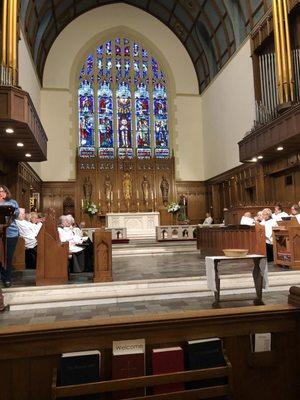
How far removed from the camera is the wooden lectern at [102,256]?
5.80 meters

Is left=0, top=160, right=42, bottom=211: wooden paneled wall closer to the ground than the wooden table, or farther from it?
farther from it

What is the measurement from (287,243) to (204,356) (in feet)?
18.4

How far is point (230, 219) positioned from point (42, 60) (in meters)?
11.5

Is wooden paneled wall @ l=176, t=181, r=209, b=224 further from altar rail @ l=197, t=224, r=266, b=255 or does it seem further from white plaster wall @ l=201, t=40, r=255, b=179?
altar rail @ l=197, t=224, r=266, b=255

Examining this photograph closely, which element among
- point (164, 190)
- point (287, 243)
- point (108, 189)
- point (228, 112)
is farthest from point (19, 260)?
point (164, 190)

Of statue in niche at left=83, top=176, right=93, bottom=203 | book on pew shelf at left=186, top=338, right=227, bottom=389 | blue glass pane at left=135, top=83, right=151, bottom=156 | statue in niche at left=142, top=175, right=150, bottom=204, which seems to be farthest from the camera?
blue glass pane at left=135, top=83, right=151, bottom=156

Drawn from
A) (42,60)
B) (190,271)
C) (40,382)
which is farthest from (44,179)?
(40,382)

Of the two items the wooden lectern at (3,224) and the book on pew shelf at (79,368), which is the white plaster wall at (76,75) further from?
the book on pew shelf at (79,368)

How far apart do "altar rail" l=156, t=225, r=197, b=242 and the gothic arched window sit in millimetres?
5835

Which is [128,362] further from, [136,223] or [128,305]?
[136,223]

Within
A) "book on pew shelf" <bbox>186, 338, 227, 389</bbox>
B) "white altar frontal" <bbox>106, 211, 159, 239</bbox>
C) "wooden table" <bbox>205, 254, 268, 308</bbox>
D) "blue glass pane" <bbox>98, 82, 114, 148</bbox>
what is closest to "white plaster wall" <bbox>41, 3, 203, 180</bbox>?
"blue glass pane" <bbox>98, 82, 114, 148</bbox>

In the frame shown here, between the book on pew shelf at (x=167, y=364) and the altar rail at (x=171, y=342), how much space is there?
0.18ft

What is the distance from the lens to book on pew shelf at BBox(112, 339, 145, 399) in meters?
1.65

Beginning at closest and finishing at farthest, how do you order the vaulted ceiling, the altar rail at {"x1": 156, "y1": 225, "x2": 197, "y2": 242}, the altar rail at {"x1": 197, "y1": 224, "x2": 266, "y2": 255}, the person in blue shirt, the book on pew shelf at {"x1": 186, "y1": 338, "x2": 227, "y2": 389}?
the book on pew shelf at {"x1": 186, "y1": 338, "x2": 227, "y2": 389} → the person in blue shirt → the altar rail at {"x1": 197, "y1": 224, "x2": 266, "y2": 255} → the altar rail at {"x1": 156, "y1": 225, "x2": 197, "y2": 242} → the vaulted ceiling
